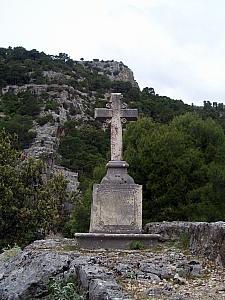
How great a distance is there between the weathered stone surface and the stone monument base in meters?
0.42

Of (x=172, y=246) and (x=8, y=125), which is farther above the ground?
(x=8, y=125)

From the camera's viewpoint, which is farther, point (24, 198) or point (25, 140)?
point (25, 140)

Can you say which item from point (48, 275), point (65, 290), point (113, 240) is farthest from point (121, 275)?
point (113, 240)

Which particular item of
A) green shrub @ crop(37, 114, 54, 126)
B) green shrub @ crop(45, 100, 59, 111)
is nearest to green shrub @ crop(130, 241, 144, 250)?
green shrub @ crop(37, 114, 54, 126)

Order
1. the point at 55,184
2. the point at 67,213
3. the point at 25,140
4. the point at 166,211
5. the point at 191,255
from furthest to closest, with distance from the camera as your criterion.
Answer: the point at 25,140, the point at 67,213, the point at 55,184, the point at 166,211, the point at 191,255

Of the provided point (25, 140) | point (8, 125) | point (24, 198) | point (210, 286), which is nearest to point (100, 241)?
point (210, 286)

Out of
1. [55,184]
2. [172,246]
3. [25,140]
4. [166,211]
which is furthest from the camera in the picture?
[25,140]

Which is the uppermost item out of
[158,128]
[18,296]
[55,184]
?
[158,128]

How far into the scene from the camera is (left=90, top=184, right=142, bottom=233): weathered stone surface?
39.3 ft

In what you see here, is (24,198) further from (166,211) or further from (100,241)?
(100,241)

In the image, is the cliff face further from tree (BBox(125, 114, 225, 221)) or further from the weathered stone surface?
the weathered stone surface

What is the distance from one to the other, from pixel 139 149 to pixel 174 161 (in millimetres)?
1494

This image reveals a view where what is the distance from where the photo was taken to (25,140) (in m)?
49.0

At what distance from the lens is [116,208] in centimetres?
1207
